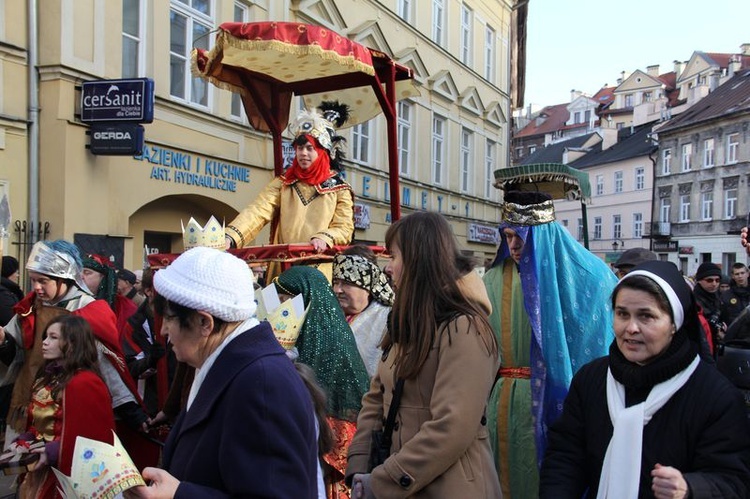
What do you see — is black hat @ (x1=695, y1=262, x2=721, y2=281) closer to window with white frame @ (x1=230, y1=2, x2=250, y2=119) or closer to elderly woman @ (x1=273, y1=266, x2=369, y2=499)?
elderly woman @ (x1=273, y1=266, x2=369, y2=499)

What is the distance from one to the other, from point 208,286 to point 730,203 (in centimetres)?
4744

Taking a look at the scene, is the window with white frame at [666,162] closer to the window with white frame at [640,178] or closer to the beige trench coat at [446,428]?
the window with white frame at [640,178]

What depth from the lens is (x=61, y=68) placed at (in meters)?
8.70

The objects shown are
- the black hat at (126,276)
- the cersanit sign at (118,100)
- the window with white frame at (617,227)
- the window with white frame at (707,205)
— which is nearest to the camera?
the black hat at (126,276)

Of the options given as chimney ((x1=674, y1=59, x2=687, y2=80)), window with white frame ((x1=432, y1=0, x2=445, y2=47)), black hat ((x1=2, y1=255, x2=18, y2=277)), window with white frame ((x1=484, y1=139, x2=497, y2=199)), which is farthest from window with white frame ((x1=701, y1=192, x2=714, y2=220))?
black hat ((x1=2, y1=255, x2=18, y2=277))

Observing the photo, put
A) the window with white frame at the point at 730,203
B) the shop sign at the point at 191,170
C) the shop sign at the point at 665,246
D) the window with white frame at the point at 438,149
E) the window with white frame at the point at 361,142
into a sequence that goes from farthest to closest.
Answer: the shop sign at the point at 665,246 < the window with white frame at the point at 730,203 < the window with white frame at the point at 438,149 < the window with white frame at the point at 361,142 < the shop sign at the point at 191,170

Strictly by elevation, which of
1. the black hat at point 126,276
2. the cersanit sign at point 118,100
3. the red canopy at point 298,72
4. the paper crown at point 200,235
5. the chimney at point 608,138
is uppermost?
the chimney at point 608,138

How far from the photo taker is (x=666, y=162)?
48.8 metres

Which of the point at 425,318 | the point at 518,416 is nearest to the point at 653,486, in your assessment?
the point at 425,318

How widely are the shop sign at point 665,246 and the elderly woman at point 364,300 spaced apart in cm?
4782

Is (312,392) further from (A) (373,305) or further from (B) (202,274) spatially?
(A) (373,305)

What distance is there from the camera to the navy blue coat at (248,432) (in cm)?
178

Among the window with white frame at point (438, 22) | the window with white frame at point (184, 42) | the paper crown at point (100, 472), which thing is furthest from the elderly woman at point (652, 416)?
the window with white frame at point (438, 22)

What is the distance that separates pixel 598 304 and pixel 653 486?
1447 millimetres
